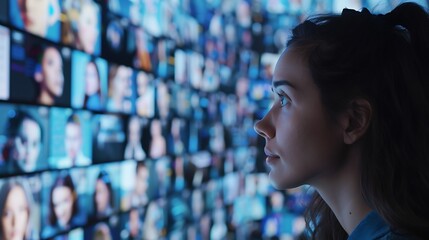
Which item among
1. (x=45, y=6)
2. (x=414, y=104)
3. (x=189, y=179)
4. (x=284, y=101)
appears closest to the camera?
(x=414, y=104)

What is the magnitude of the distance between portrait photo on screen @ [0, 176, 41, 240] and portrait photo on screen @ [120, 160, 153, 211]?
0.57 meters

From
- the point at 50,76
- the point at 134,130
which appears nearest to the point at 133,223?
the point at 134,130

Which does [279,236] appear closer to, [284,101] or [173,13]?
[173,13]

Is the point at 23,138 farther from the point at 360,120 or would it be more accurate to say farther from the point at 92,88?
the point at 360,120

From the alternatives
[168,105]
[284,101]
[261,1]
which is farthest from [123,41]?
[261,1]

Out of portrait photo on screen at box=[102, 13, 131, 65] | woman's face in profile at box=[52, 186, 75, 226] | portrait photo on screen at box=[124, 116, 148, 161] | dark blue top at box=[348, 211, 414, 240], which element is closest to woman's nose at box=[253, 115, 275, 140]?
dark blue top at box=[348, 211, 414, 240]

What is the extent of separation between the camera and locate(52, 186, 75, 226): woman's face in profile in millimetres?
1754

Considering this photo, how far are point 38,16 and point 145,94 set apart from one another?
2.62 ft

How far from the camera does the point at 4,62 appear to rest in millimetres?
1521

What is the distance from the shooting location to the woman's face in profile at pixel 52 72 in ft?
5.56

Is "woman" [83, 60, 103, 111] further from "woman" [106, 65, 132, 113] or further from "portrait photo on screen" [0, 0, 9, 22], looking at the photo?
"portrait photo on screen" [0, 0, 9, 22]

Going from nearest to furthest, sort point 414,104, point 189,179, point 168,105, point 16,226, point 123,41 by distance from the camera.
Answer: point 414,104
point 16,226
point 123,41
point 168,105
point 189,179

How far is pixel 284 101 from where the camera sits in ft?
3.51

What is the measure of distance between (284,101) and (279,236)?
3.06 metres
